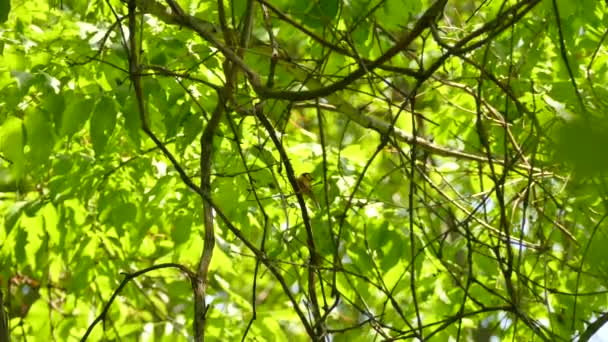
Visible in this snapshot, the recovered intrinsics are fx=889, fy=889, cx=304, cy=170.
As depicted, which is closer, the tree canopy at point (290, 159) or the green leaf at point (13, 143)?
the tree canopy at point (290, 159)

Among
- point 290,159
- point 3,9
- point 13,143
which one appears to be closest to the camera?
point 3,9

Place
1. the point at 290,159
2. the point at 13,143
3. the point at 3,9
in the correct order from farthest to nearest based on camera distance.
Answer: the point at 290,159 < the point at 13,143 < the point at 3,9

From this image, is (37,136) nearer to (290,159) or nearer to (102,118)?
(102,118)

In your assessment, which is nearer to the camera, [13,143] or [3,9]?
[3,9]

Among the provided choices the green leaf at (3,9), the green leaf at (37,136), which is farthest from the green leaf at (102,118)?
the green leaf at (3,9)

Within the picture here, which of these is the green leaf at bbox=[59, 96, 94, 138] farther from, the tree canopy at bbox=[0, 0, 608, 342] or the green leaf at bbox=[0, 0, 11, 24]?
the green leaf at bbox=[0, 0, 11, 24]

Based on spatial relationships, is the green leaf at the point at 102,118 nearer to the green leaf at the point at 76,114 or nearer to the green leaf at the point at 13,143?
the green leaf at the point at 76,114

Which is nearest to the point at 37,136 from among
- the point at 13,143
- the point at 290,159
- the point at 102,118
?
the point at 13,143

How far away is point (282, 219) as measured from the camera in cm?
329

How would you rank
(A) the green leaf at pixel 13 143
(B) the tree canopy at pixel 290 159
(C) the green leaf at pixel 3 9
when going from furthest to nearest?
(A) the green leaf at pixel 13 143 → (B) the tree canopy at pixel 290 159 → (C) the green leaf at pixel 3 9

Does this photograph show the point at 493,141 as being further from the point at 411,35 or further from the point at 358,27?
the point at 411,35

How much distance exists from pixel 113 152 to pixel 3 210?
610 millimetres

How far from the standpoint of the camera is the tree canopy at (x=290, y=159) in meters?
2.06

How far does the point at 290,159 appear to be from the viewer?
3.09 m
